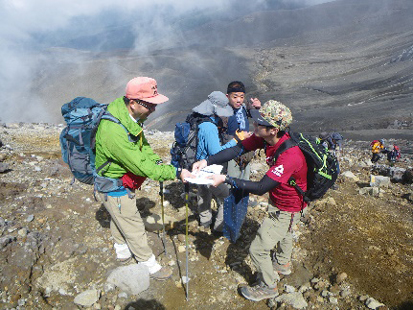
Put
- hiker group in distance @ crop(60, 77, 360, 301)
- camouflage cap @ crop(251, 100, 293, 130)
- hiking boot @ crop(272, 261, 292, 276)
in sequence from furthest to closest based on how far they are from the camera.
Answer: hiking boot @ crop(272, 261, 292, 276)
hiker group in distance @ crop(60, 77, 360, 301)
camouflage cap @ crop(251, 100, 293, 130)

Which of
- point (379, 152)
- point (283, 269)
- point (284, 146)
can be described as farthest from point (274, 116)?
point (379, 152)

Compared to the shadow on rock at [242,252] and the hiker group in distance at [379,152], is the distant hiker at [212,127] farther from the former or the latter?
the hiker group in distance at [379,152]

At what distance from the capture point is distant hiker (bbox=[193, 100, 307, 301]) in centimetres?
277

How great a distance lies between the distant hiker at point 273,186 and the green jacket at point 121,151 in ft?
1.99

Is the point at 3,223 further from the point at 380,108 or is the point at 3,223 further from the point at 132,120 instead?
the point at 380,108

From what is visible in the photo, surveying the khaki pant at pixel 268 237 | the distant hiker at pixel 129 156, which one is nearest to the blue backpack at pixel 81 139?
the distant hiker at pixel 129 156

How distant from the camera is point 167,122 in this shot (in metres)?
19.7

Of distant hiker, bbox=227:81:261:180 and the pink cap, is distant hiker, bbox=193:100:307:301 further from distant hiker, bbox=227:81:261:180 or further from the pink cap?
the pink cap

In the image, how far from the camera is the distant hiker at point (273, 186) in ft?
9.09

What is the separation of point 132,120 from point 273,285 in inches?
91.0

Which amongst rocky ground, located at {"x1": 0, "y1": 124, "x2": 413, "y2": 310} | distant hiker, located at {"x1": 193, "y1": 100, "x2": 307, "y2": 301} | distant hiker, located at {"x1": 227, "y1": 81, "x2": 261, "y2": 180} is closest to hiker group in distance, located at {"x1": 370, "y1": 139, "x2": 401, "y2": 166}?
rocky ground, located at {"x1": 0, "y1": 124, "x2": 413, "y2": 310}

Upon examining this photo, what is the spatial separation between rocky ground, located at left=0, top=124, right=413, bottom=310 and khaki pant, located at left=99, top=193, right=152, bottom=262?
0.38 m

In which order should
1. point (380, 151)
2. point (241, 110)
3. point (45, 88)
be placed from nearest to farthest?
point (241, 110) < point (380, 151) < point (45, 88)

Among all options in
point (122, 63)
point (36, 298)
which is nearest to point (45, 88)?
point (122, 63)
